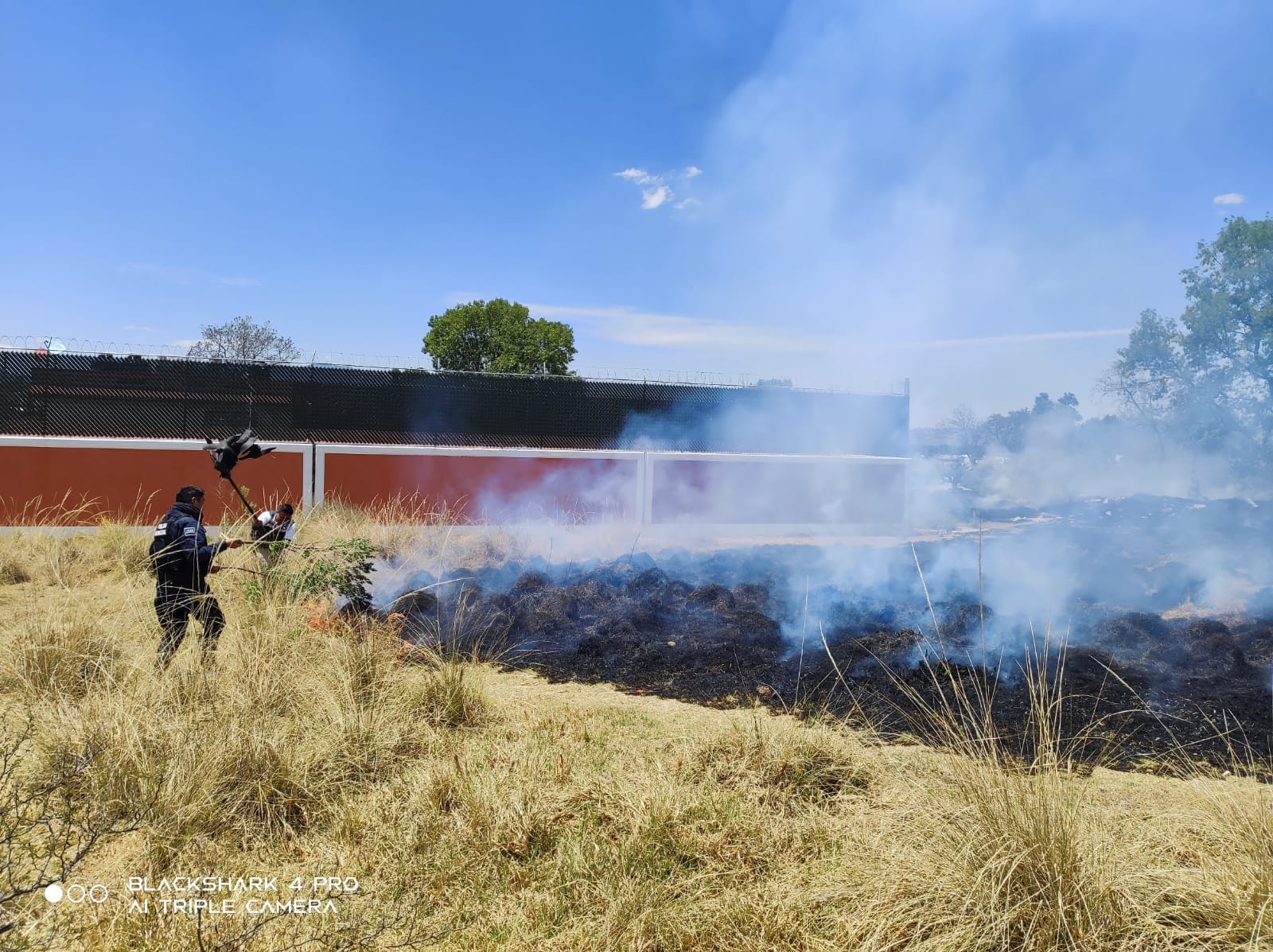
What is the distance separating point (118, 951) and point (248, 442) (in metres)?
4.68

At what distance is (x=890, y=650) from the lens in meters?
7.00

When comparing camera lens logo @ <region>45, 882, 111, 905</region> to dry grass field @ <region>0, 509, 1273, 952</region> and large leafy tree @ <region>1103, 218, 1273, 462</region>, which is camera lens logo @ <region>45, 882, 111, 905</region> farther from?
large leafy tree @ <region>1103, 218, 1273, 462</region>

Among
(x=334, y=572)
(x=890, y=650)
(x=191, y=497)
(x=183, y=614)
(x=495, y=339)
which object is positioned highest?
(x=495, y=339)

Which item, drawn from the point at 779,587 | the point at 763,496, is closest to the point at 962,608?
the point at 779,587

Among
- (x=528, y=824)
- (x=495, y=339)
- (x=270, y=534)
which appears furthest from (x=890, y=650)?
(x=495, y=339)

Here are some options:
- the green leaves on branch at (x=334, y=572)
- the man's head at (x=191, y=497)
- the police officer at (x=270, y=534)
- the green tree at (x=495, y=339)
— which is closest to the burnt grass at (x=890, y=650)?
the green leaves on branch at (x=334, y=572)

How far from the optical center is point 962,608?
27.6 ft

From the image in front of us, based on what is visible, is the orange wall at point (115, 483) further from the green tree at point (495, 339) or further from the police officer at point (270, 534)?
the green tree at point (495, 339)

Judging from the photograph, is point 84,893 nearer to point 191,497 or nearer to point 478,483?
point 191,497

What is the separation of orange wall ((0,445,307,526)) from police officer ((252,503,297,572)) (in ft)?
20.2

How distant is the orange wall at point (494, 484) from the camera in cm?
1450

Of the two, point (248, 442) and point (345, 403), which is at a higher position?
point (345, 403)

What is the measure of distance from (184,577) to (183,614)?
0.86 feet

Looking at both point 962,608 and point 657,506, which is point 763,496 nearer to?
point 657,506
